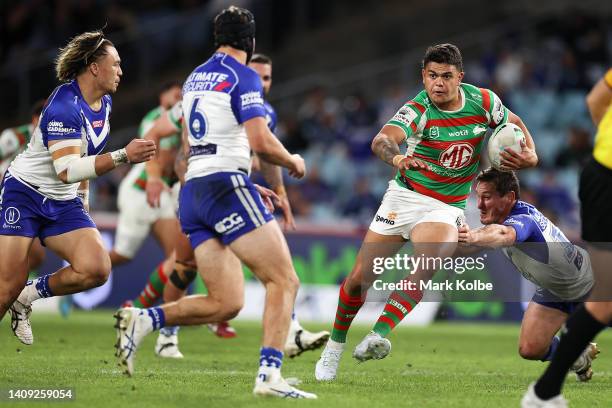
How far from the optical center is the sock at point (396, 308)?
25.8 ft

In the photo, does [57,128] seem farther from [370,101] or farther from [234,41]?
[370,101]

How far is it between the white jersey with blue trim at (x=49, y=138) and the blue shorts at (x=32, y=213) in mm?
59

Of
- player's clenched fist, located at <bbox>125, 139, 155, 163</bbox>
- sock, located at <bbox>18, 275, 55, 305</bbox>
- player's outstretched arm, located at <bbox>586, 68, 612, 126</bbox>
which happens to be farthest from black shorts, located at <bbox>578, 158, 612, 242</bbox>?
sock, located at <bbox>18, 275, 55, 305</bbox>

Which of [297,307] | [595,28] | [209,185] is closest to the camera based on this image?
[209,185]

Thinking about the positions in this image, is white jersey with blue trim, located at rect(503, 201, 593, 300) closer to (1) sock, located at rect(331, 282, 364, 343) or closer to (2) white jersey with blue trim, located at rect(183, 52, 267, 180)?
(1) sock, located at rect(331, 282, 364, 343)

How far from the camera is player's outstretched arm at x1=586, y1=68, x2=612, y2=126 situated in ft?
20.9

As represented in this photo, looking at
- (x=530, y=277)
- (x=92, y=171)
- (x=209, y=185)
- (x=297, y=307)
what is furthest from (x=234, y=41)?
(x=297, y=307)

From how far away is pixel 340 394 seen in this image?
7262 mm

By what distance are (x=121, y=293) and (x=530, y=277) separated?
28.6 ft

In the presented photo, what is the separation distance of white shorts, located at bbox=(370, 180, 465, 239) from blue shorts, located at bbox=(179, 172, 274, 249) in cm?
195

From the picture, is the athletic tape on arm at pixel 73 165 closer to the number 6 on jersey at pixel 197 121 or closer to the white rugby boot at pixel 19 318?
the number 6 on jersey at pixel 197 121

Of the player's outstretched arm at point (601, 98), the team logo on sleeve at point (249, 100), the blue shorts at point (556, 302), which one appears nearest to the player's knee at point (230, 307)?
the team logo on sleeve at point (249, 100)

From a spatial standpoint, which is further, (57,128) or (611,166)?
(57,128)

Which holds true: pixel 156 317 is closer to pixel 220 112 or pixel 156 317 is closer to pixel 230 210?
pixel 230 210
